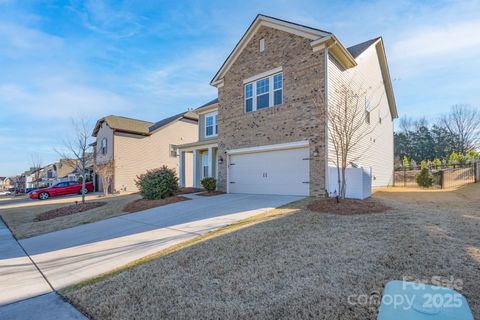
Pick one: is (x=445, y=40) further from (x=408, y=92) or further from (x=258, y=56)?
(x=408, y=92)

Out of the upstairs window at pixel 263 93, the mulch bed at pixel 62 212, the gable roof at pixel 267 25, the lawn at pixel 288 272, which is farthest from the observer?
the upstairs window at pixel 263 93

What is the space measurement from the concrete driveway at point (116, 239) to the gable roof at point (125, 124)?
53.9 ft

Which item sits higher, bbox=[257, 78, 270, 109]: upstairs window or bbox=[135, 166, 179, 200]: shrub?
bbox=[257, 78, 270, 109]: upstairs window

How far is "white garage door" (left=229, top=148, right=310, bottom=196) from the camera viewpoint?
11156 mm

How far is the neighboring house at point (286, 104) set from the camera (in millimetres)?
10719

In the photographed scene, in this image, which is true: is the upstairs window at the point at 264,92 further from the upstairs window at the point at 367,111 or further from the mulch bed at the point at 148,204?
the mulch bed at the point at 148,204

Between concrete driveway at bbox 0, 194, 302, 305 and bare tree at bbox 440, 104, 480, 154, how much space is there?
44.9 m

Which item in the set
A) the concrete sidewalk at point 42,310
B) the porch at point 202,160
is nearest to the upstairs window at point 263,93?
the porch at point 202,160

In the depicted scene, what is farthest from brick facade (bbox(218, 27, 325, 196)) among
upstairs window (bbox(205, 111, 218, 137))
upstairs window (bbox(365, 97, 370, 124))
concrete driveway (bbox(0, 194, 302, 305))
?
upstairs window (bbox(365, 97, 370, 124))

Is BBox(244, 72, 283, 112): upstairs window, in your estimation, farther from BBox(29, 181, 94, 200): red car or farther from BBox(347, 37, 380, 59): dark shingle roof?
BBox(29, 181, 94, 200): red car

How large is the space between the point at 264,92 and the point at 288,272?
10.4 metres

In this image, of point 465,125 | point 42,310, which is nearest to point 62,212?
point 42,310

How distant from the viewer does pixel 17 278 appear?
185 inches

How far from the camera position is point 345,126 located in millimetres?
9023
